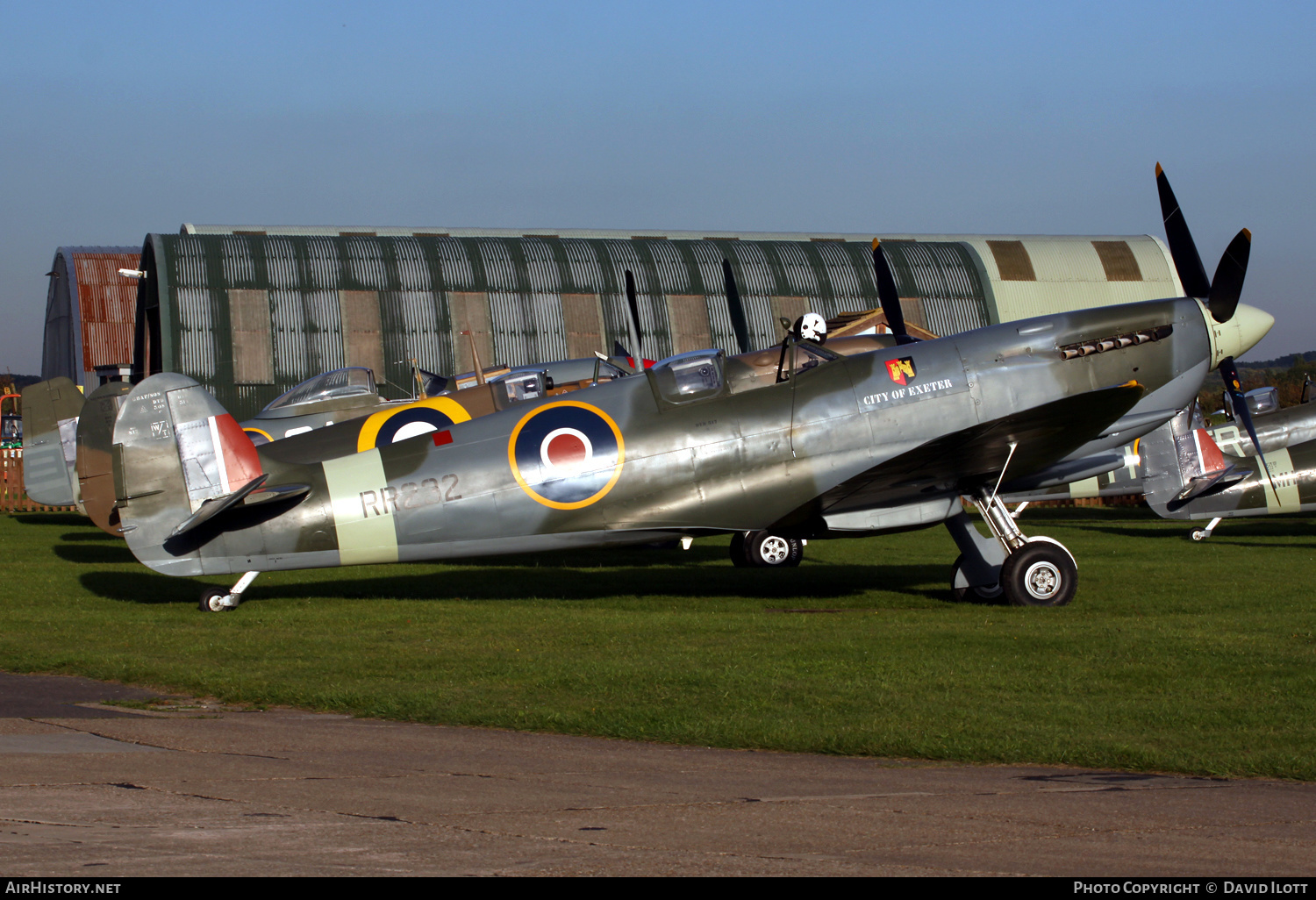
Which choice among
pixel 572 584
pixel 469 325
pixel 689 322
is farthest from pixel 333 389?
pixel 689 322

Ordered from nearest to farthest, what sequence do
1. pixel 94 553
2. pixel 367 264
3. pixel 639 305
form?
pixel 94 553 → pixel 367 264 → pixel 639 305

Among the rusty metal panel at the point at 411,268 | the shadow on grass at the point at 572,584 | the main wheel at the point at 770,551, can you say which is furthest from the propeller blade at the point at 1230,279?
the rusty metal panel at the point at 411,268

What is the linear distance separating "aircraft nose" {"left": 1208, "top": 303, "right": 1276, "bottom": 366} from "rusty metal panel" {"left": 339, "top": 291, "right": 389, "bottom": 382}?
2638cm

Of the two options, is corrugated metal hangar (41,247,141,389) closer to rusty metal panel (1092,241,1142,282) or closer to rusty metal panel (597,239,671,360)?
rusty metal panel (597,239,671,360)

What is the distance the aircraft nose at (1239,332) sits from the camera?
12.2 metres

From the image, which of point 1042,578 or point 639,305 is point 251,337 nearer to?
point 639,305

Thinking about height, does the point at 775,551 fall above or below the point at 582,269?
below

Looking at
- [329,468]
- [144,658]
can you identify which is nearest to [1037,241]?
[329,468]

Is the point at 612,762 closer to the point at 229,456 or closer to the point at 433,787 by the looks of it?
the point at 433,787

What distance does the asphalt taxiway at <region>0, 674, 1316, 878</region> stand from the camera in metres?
3.67

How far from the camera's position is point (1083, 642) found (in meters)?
9.20

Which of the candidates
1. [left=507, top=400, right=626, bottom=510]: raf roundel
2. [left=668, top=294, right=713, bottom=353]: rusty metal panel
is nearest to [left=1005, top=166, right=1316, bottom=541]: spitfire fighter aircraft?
[left=507, top=400, right=626, bottom=510]: raf roundel

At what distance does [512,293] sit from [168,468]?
26.1 m

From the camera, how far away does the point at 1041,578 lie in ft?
38.3
